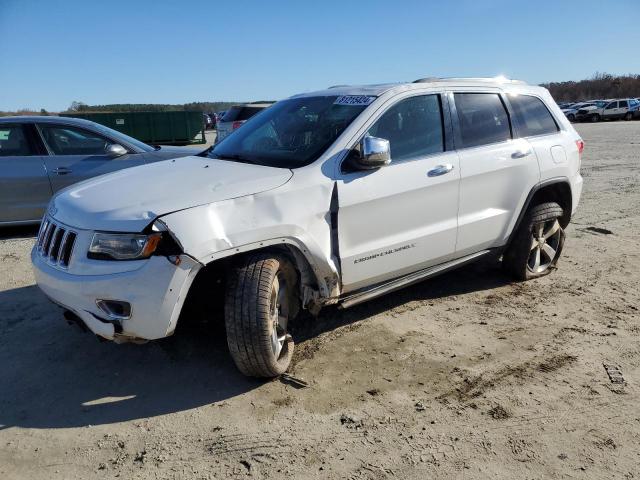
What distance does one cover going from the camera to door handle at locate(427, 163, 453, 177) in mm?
3816

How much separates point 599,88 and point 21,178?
82.7m

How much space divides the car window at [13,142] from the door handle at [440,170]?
17.6 feet

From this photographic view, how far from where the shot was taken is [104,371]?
3398mm

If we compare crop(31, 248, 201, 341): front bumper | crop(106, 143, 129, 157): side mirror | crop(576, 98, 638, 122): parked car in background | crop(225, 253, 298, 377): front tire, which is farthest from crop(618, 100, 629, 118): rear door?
crop(31, 248, 201, 341): front bumper

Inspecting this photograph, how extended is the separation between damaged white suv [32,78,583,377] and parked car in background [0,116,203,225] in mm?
3214

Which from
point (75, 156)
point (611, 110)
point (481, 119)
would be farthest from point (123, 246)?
point (611, 110)

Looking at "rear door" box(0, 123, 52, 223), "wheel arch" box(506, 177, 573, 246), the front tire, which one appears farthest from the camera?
"rear door" box(0, 123, 52, 223)

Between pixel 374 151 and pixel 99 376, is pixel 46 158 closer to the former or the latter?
pixel 99 376

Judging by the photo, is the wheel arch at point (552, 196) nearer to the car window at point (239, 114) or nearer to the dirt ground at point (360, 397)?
the dirt ground at point (360, 397)

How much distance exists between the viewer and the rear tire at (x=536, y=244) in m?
4.73

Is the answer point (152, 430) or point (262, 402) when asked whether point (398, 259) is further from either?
point (152, 430)

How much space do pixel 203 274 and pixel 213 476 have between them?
3.84 feet

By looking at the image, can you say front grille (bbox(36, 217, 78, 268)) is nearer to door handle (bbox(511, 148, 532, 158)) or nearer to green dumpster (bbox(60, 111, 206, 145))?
door handle (bbox(511, 148, 532, 158))

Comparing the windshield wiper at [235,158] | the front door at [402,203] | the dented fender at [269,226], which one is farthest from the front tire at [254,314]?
the windshield wiper at [235,158]
